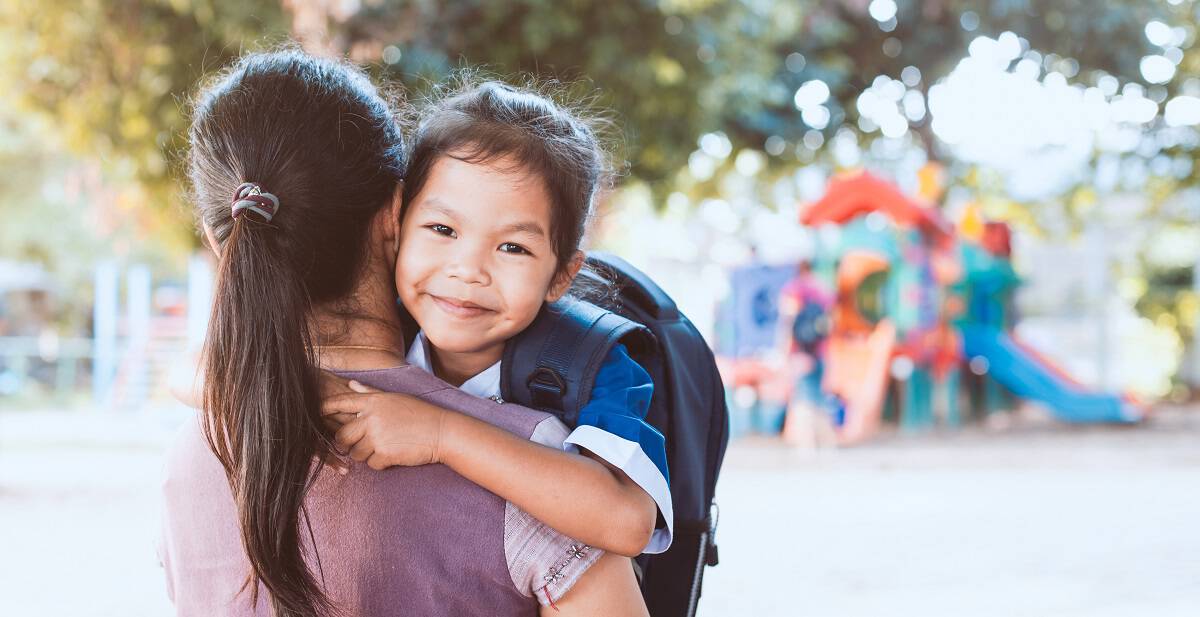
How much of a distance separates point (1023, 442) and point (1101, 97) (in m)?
4.39

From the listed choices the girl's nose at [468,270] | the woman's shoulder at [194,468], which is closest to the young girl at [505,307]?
the girl's nose at [468,270]

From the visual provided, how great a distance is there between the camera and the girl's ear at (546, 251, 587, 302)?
1.45 metres

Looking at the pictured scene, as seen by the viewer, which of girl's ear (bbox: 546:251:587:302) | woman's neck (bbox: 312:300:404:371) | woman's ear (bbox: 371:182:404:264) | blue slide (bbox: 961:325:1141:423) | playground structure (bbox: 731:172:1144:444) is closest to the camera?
woman's neck (bbox: 312:300:404:371)

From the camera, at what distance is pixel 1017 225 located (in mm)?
16094

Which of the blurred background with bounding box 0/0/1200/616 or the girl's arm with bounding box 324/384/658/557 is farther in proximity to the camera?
the blurred background with bounding box 0/0/1200/616

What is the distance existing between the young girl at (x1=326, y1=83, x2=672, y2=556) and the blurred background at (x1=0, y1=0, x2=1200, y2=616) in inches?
16.0

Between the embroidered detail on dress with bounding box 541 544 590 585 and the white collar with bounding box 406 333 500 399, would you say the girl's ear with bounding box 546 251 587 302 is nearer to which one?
the white collar with bounding box 406 333 500 399

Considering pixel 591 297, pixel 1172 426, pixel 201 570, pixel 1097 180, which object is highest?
pixel 1097 180

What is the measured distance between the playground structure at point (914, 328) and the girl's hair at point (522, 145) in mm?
8510

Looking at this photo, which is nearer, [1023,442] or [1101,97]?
[1023,442]

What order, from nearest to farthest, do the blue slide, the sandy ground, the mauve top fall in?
1. the mauve top
2. the sandy ground
3. the blue slide

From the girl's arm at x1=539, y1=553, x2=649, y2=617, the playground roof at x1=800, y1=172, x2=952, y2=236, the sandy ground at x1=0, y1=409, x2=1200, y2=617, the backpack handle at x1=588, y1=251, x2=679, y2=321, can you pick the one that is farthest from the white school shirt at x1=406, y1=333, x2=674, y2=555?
the playground roof at x1=800, y1=172, x2=952, y2=236

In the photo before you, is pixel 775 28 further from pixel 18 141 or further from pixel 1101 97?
pixel 18 141

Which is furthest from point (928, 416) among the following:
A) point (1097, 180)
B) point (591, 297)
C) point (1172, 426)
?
point (591, 297)
